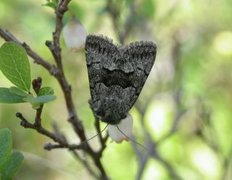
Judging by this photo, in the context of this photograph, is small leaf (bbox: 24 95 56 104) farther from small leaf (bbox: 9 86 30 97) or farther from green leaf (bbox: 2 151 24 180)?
green leaf (bbox: 2 151 24 180)

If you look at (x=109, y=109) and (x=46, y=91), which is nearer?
(x=46, y=91)

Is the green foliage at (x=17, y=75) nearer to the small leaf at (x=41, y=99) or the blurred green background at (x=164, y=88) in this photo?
the small leaf at (x=41, y=99)

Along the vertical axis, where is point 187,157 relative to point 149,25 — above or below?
below

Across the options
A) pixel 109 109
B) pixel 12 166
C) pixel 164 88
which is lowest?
pixel 12 166

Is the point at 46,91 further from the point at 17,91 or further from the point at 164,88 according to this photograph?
the point at 164,88

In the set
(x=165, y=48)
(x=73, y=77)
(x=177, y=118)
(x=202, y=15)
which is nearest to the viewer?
(x=177, y=118)

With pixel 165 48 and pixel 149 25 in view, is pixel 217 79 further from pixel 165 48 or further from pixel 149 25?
pixel 149 25

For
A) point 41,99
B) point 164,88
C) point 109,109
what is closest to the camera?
point 41,99

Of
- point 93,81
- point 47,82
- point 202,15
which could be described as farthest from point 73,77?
point 93,81

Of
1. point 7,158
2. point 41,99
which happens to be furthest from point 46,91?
point 7,158
